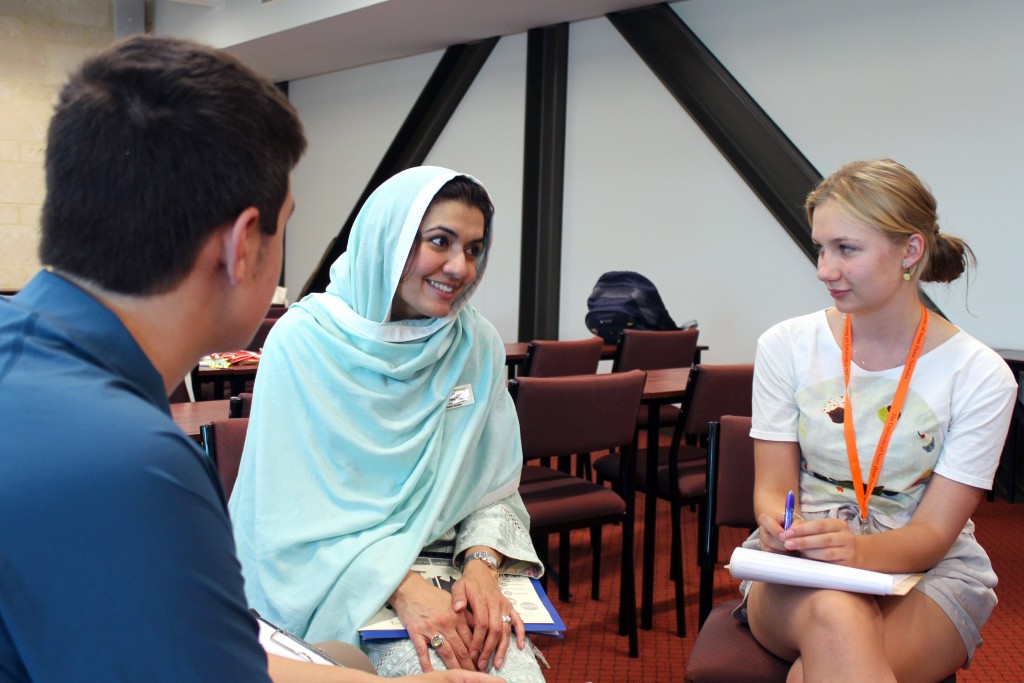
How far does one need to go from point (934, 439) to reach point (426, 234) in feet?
3.47

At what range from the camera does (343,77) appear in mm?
9625

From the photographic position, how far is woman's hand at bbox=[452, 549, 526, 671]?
Answer: 4.99 ft

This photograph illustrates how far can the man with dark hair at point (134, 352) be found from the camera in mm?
596

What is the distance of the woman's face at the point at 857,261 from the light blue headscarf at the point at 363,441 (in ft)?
2.30

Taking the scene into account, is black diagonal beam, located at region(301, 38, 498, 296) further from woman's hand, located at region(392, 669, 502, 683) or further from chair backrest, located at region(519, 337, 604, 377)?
woman's hand, located at region(392, 669, 502, 683)

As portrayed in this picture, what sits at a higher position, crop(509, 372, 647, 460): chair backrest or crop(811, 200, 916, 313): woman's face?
crop(811, 200, 916, 313): woman's face

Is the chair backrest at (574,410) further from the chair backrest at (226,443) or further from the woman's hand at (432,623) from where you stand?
the woman's hand at (432,623)

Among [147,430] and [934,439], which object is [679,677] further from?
[147,430]

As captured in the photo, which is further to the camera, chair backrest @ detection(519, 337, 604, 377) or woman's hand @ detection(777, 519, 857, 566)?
chair backrest @ detection(519, 337, 604, 377)

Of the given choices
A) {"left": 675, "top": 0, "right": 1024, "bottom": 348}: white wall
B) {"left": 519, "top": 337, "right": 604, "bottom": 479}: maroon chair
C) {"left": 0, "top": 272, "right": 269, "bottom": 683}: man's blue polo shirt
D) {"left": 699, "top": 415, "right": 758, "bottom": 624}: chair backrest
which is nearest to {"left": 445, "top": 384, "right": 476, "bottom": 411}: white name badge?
{"left": 699, "top": 415, "right": 758, "bottom": 624}: chair backrest

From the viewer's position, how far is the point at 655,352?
4578 millimetres

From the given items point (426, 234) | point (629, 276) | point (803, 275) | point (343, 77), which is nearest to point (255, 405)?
point (426, 234)

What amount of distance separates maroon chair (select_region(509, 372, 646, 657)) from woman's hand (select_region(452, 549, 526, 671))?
1.08 metres

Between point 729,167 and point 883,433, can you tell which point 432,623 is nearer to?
point 883,433
